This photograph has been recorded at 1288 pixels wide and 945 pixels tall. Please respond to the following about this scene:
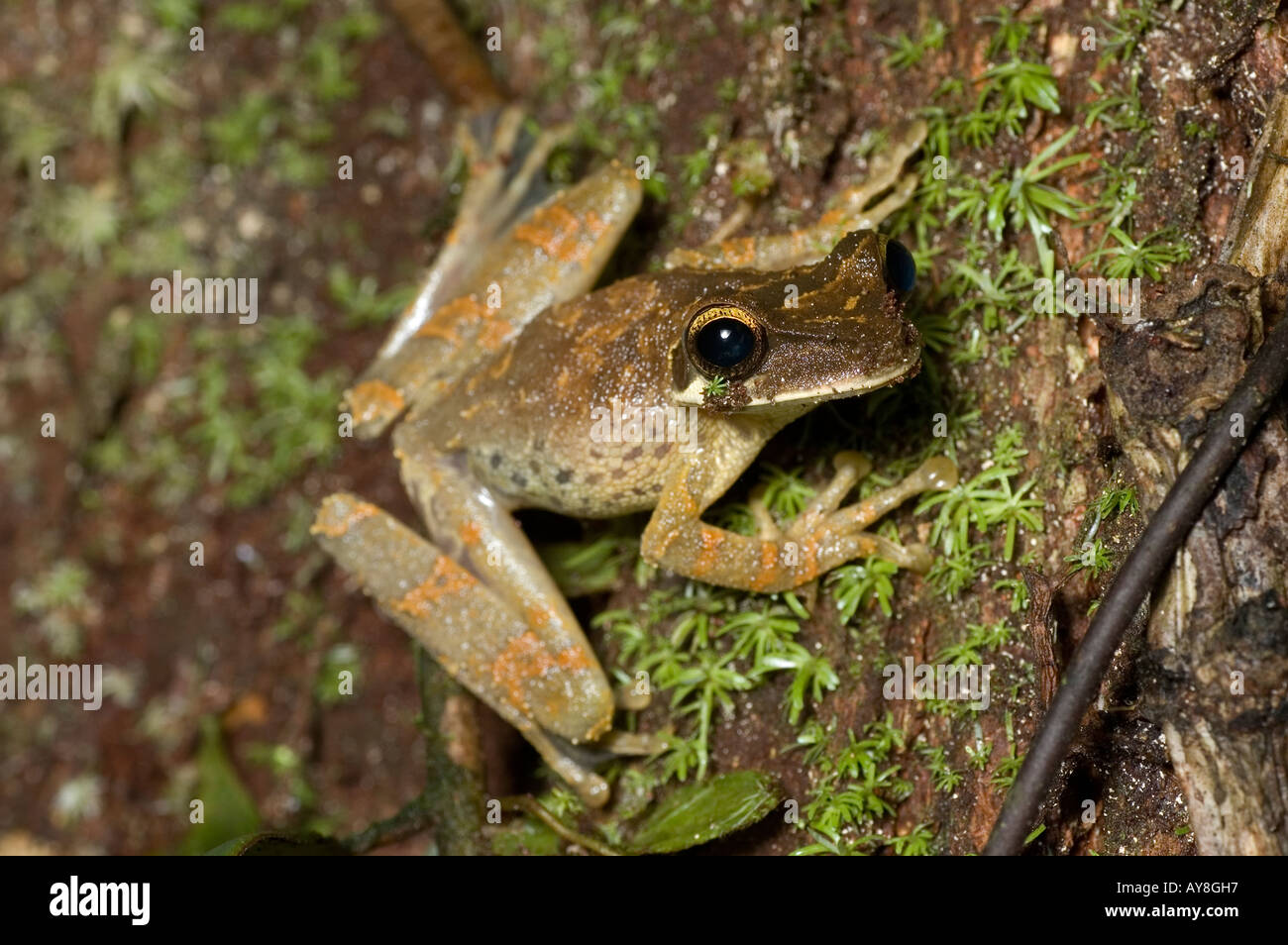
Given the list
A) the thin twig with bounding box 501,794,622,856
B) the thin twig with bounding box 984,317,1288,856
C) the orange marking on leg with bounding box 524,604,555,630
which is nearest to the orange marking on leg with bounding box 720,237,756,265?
the orange marking on leg with bounding box 524,604,555,630

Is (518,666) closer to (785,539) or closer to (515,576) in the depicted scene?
(515,576)

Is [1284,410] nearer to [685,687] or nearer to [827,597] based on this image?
[827,597]

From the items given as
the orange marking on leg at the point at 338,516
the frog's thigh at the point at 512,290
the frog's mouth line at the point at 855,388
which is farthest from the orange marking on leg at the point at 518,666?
the frog's mouth line at the point at 855,388

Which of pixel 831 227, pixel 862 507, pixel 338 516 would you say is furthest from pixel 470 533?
pixel 831 227

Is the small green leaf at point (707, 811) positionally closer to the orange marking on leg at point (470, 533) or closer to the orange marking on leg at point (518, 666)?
the orange marking on leg at point (518, 666)

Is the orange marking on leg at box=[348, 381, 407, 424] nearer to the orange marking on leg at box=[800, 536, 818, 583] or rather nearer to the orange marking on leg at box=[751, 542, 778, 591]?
the orange marking on leg at box=[751, 542, 778, 591]
